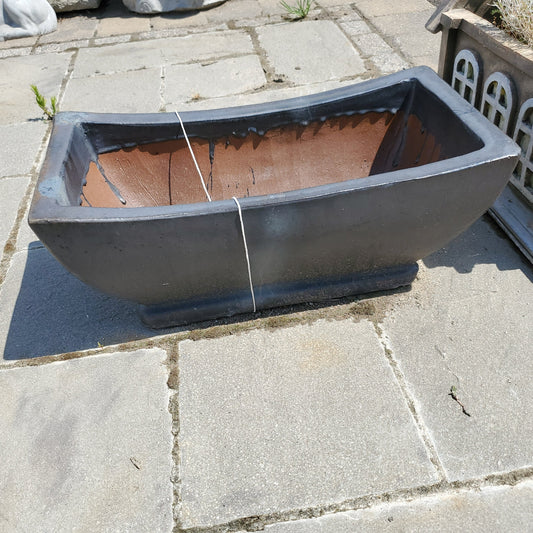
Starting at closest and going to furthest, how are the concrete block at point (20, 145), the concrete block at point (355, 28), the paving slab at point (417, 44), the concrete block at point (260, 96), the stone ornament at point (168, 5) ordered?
1. the concrete block at point (20, 145)
2. the concrete block at point (260, 96)
3. the paving slab at point (417, 44)
4. the concrete block at point (355, 28)
5. the stone ornament at point (168, 5)

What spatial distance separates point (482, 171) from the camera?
1.99 m

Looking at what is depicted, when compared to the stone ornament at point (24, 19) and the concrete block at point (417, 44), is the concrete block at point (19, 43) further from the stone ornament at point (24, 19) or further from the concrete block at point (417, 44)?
the concrete block at point (417, 44)

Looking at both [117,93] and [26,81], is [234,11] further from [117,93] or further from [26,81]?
[26,81]

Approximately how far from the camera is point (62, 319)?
252cm

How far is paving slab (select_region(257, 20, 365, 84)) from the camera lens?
14.6ft

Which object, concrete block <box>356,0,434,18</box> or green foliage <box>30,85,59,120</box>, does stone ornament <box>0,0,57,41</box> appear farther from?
concrete block <box>356,0,434,18</box>

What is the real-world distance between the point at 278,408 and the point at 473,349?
2.73ft

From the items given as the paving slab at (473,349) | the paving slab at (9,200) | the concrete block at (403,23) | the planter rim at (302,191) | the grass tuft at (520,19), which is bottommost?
the paving slab at (9,200)

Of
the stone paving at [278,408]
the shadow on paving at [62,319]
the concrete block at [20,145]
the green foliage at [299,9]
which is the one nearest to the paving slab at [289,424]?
the stone paving at [278,408]

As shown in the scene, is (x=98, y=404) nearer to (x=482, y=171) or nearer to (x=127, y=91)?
(x=482, y=171)

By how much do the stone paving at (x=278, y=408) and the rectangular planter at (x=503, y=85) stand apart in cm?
15

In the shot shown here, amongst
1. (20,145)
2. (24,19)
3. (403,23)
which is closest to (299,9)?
(403,23)

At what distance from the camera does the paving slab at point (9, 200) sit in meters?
3.12

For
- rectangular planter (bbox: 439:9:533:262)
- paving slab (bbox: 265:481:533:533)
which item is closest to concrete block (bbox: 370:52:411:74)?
rectangular planter (bbox: 439:9:533:262)
